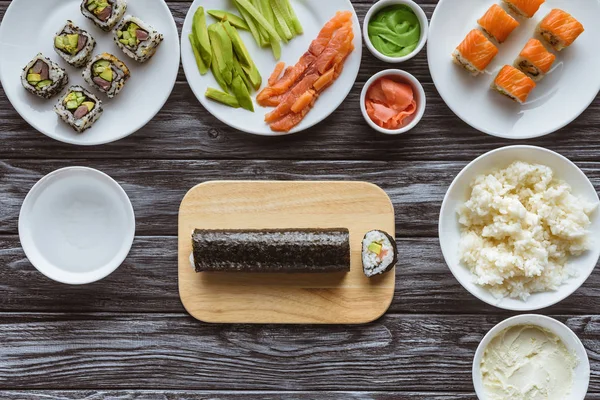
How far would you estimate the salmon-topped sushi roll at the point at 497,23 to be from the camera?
8.11 ft

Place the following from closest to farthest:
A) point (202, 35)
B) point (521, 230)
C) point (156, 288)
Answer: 1. point (521, 230)
2. point (202, 35)
3. point (156, 288)

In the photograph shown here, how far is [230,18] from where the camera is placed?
8.40 feet

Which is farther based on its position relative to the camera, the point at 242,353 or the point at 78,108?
the point at 242,353

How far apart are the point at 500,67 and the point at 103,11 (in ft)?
5.64

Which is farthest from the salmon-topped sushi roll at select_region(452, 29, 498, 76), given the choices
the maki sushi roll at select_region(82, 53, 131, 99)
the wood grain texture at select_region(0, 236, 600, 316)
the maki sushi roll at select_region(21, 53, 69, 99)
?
the maki sushi roll at select_region(21, 53, 69, 99)

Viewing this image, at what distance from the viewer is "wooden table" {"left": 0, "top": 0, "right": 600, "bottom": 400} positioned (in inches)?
104

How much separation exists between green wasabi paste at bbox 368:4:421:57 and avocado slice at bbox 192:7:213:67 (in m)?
0.69

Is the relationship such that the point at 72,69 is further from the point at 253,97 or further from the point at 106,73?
the point at 253,97

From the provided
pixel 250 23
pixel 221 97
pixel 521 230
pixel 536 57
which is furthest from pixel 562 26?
pixel 221 97

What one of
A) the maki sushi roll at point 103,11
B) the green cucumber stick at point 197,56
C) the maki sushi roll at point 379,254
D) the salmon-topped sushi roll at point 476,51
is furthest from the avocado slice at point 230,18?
the maki sushi roll at point 379,254

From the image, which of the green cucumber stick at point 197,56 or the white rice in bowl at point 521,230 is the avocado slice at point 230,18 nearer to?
the green cucumber stick at point 197,56

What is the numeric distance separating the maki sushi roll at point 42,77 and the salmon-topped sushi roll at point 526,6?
75.8 inches

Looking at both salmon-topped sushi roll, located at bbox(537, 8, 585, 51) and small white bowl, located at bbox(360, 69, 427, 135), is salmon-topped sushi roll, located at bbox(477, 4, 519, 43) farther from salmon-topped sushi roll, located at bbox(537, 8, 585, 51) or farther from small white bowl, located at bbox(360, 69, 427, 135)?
small white bowl, located at bbox(360, 69, 427, 135)

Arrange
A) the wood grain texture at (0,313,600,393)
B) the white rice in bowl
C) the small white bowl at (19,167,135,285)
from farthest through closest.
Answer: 1. the wood grain texture at (0,313,600,393)
2. the small white bowl at (19,167,135,285)
3. the white rice in bowl
